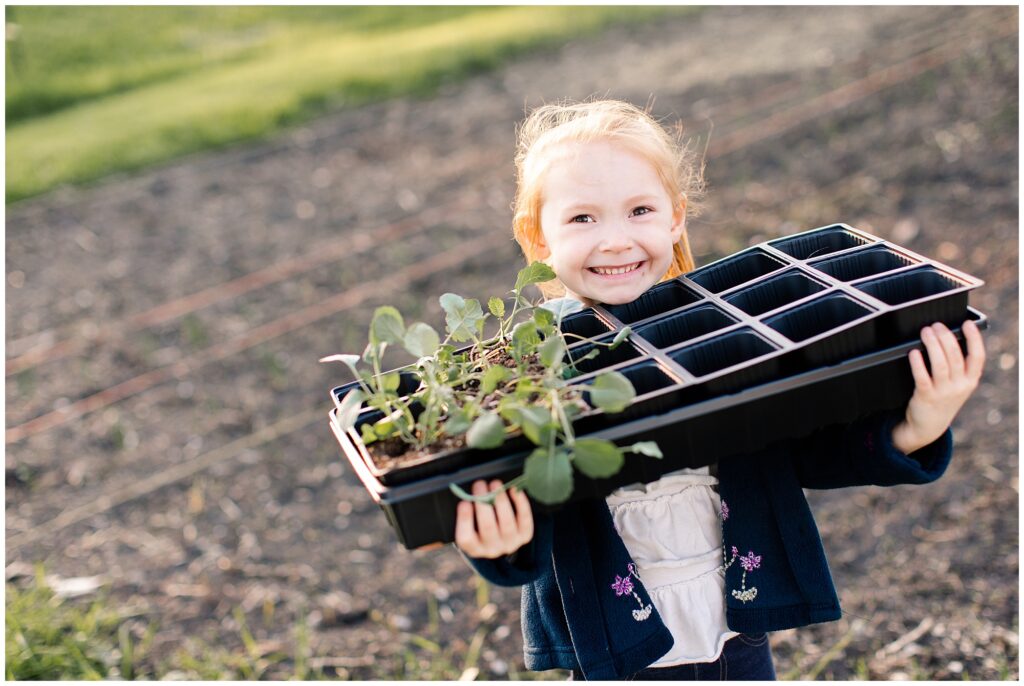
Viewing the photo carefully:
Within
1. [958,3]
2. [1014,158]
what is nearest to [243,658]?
[1014,158]

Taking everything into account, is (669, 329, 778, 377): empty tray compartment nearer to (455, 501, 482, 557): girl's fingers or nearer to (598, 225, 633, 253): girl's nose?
(598, 225, 633, 253): girl's nose

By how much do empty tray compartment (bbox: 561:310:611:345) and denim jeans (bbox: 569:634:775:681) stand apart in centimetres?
54

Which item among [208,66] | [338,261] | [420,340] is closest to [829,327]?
[420,340]

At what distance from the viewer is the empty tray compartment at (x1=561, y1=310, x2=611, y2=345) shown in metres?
1.51

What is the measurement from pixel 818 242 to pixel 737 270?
15 centimetres

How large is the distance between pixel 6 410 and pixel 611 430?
3.19 metres

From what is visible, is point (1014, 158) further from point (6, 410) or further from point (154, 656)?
point (6, 410)

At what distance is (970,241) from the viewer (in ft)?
12.8

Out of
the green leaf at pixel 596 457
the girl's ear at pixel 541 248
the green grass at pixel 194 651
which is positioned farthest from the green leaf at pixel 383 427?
the green grass at pixel 194 651

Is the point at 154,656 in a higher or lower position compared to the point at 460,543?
lower

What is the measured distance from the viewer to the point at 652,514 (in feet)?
5.08

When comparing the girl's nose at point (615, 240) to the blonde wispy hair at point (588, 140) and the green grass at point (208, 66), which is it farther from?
the green grass at point (208, 66)

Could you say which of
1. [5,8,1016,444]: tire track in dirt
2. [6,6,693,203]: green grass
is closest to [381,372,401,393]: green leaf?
[5,8,1016,444]: tire track in dirt

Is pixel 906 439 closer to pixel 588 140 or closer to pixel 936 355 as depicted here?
pixel 936 355
